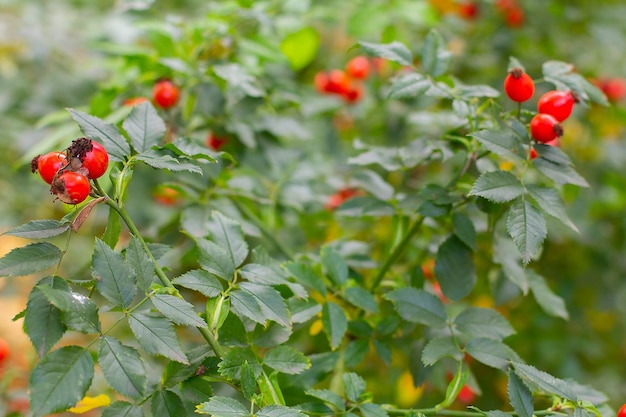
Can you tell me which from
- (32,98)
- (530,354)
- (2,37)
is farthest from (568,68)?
(2,37)

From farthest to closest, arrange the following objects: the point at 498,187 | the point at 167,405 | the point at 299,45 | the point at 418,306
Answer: the point at 299,45
the point at 418,306
the point at 498,187
the point at 167,405

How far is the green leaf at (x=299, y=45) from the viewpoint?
5.88 ft

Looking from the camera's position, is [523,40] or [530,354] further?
[523,40]

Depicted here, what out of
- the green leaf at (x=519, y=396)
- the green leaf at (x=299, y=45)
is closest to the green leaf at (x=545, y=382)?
the green leaf at (x=519, y=396)

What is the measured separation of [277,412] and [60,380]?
0.24 m

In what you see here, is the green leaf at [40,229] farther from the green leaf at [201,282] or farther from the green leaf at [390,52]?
the green leaf at [390,52]

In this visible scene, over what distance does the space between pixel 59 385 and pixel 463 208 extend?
0.70 meters

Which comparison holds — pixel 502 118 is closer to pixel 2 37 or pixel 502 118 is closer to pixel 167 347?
pixel 167 347

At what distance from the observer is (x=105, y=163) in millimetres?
746

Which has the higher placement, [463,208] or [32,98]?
[463,208]

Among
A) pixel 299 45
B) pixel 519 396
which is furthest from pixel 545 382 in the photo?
pixel 299 45

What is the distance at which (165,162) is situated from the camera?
80cm

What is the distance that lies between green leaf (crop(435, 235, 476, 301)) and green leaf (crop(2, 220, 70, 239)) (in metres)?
0.59

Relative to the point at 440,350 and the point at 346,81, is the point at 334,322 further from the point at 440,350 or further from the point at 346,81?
the point at 346,81
